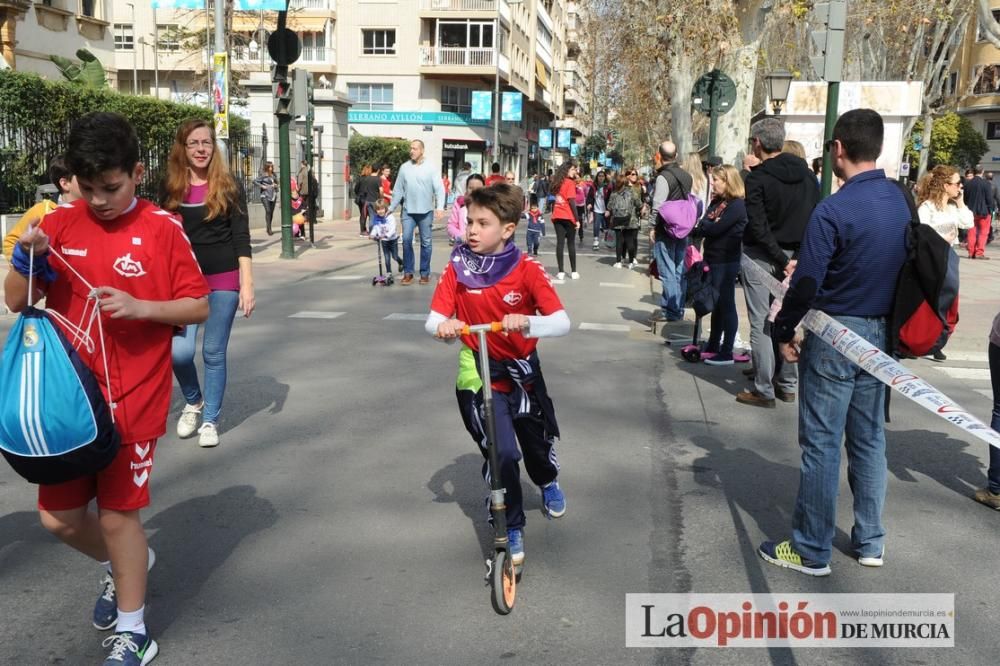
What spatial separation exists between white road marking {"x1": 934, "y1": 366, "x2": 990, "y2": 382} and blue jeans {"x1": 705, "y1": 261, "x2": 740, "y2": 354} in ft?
6.88

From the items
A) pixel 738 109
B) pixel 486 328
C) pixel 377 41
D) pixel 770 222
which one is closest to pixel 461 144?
pixel 377 41

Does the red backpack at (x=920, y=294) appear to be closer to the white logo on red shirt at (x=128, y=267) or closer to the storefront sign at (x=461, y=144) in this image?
the white logo on red shirt at (x=128, y=267)

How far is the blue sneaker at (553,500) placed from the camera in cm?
470

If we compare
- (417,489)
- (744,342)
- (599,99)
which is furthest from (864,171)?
(599,99)

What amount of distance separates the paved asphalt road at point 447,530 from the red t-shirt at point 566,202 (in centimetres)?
676

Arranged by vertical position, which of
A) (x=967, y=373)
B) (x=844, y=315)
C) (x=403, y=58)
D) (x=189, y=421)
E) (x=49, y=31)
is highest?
(x=403, y=58)

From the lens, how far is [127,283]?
3.25 m

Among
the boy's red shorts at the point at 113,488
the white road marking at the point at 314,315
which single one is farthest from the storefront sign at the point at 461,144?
the boy's red shorts at the point at 113,488

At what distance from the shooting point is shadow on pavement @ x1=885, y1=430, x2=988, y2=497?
18.6ft

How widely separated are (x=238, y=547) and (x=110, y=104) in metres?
17.2

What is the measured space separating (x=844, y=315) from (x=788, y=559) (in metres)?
1.09

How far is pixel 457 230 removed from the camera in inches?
487

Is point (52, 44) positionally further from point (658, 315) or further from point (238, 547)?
point (238, 547)

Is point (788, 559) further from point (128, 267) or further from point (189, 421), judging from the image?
point (189, 421)
